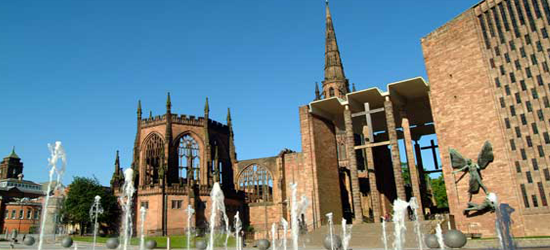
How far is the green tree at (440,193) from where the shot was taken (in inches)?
2377

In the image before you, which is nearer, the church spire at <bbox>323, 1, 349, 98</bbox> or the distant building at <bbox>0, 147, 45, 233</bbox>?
the distant building at <bbox>0, 147, 45, 233</bbox>

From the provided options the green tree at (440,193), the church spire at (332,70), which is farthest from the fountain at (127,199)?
the green tree at (440,193)

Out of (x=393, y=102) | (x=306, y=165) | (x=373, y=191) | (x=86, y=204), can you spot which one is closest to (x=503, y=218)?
(x=373, y=191)

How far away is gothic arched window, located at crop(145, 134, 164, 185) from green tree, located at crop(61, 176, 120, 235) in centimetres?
475

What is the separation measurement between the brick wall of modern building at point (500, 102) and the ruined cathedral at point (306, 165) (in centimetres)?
329

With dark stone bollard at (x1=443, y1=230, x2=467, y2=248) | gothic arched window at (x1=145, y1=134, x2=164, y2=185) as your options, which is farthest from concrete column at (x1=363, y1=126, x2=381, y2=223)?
gothic arched window at (x1=145, y1=134, x2=164, y2=185)

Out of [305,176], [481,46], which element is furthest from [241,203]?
[481,46]

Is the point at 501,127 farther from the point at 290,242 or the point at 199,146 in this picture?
the point at 199,146

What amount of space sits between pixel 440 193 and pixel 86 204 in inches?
1906

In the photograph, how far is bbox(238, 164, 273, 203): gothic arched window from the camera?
173ft

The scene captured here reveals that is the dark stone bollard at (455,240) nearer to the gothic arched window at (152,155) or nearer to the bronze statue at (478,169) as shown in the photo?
the bronze statue at (478,169)

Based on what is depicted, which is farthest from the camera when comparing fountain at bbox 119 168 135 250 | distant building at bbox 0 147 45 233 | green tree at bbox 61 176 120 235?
distant building at bbox 0 147 45 233

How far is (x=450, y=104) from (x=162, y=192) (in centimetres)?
2909

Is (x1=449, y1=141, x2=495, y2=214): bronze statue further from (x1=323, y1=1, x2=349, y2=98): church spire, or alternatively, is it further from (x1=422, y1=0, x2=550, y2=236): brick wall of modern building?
(x1=323, y1=1, x2=349, y2=98): church spire
